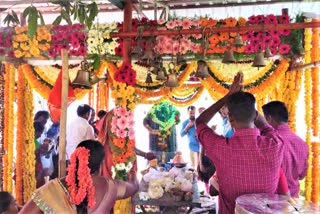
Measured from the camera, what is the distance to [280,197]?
2.48 meters

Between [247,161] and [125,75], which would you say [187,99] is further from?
[247,161]

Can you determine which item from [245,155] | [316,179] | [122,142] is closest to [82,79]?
[122,142]

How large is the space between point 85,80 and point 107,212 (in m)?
1.72

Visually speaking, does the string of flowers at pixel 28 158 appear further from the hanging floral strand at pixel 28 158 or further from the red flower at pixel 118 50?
the red flower at pixel 118 50

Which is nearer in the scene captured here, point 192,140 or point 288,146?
point 288,146

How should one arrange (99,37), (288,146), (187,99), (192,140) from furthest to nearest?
1. (187,99)
2. (192,140)
3. (99,37)
4. (288,146)

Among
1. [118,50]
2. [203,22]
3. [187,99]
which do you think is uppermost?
[203,22]

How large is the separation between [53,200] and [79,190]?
170mm

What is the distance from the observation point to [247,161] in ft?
8.30

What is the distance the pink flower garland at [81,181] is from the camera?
8.18 ft

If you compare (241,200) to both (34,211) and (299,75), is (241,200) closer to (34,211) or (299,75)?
(34,211)

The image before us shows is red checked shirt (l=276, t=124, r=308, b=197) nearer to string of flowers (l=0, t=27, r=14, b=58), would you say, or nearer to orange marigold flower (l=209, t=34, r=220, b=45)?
orange marigold flower (l=209, t=34, r=220, b=45)

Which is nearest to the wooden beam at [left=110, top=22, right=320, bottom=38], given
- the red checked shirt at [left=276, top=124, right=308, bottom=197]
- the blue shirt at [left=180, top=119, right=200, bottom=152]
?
the red checked shirt at [left=276, top=124, right=308, bottom=197]

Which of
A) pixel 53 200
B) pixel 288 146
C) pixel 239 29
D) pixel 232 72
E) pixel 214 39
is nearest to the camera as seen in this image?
pixel 53 200
